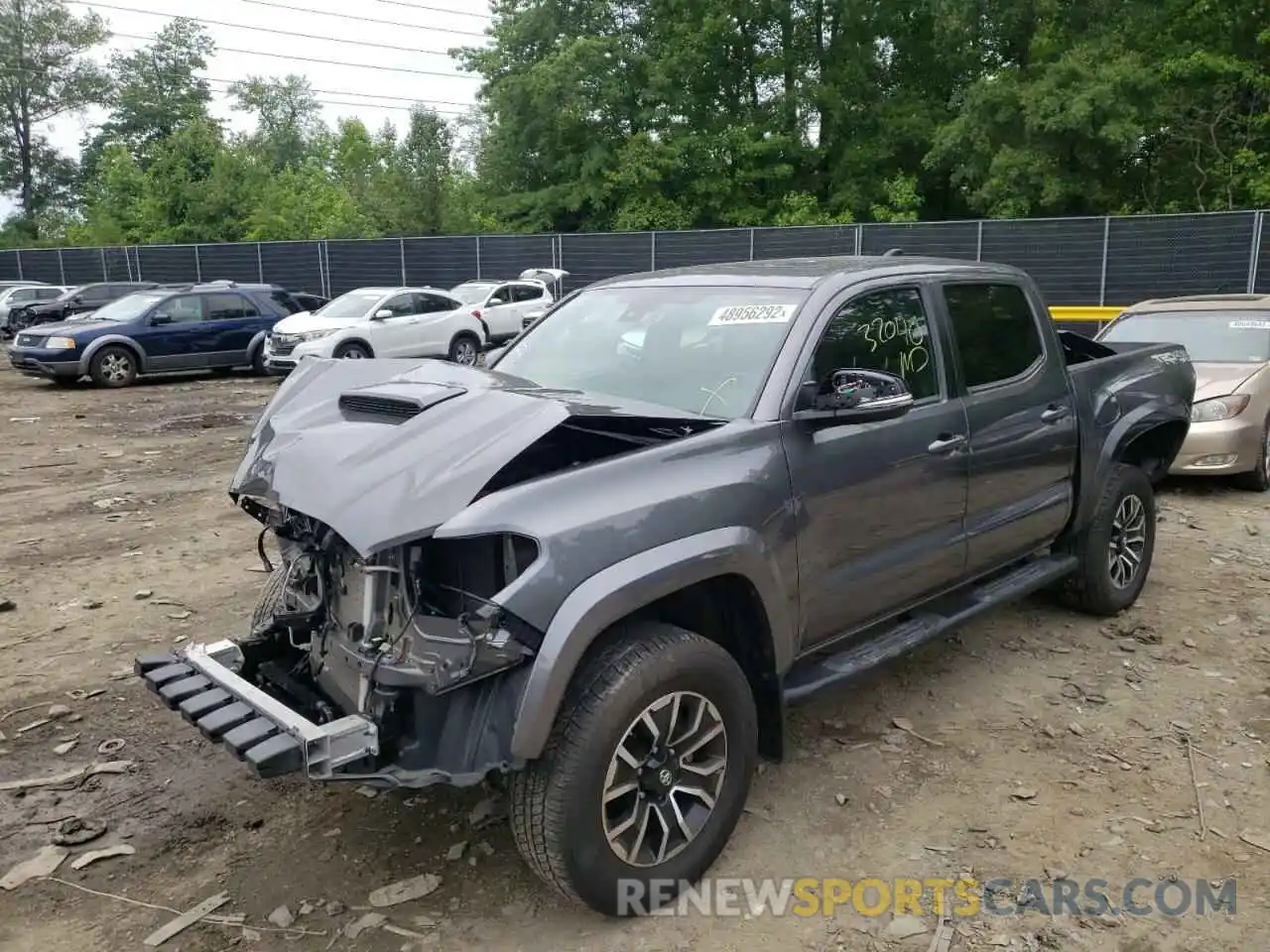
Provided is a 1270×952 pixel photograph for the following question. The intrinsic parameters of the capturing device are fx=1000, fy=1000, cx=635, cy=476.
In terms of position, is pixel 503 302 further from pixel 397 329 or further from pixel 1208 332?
pixel 1208 332

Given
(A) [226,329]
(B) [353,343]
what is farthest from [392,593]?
(A) [226,329]

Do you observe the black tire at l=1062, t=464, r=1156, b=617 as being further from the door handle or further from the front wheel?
the front wheel

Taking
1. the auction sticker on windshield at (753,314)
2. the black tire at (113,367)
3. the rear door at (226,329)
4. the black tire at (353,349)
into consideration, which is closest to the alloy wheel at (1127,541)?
the auction sticker on windshield at (753,314)

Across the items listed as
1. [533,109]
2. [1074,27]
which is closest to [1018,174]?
[1074,27]

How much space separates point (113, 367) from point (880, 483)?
52.3ft

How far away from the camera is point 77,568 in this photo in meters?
6.47

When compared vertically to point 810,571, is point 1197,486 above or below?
below

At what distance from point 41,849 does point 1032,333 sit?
4574 mm

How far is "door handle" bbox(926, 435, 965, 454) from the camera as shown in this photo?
12.8 feet

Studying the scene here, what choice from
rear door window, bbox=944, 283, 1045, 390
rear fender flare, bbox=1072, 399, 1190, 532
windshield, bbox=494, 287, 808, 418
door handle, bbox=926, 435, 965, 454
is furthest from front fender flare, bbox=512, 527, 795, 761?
rear fender flare, bbox=1072, 399, 1190, 532

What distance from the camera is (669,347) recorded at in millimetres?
3881

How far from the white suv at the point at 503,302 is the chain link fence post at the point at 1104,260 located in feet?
34.8

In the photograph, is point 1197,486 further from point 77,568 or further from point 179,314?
point 179,314

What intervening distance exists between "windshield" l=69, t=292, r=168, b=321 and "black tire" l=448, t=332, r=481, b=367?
4.96 meters
